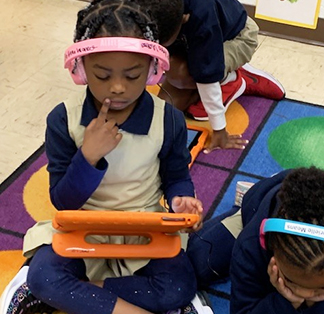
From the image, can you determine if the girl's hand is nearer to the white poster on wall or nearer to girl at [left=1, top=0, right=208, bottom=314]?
girl at [left=1, top=0, right=208, bottom=314]

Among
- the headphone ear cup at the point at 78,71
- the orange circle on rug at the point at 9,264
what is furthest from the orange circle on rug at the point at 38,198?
the headphone ear cup at the point at 78,71

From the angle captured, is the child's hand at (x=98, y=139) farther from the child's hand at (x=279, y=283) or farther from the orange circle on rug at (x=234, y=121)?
the orange circle on rug at (x=234, y=121)

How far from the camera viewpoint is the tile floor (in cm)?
165

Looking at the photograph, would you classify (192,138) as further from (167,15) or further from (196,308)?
(196,308)

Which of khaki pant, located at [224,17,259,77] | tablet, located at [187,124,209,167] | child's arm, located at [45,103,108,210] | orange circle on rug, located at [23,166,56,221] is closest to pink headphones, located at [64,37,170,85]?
child's arm, located at [45,103,108,210]

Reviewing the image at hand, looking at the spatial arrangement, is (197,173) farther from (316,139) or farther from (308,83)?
(308,83)

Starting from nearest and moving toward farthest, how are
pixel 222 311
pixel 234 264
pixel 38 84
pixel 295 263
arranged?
pixel 295 263 → pixel 234 264 → pixel 222 311 → pixel 38 84

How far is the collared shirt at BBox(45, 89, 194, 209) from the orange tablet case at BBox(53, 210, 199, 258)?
0.18 ft

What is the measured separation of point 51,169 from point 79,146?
0.07 metres

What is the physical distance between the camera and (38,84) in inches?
73.7

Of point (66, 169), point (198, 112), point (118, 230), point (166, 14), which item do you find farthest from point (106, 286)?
point (198, 112)

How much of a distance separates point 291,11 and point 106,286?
1397mm

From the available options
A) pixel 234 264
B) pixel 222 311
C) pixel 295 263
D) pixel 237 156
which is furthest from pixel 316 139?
pixel 295 263

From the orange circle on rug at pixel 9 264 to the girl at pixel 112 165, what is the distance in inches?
3.6
